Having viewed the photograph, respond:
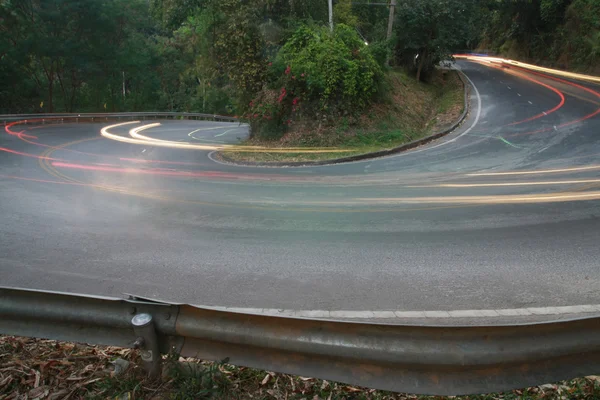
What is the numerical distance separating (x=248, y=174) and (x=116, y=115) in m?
34.6

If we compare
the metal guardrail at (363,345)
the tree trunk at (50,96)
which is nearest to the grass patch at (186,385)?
the metal guardrail at (363,345)

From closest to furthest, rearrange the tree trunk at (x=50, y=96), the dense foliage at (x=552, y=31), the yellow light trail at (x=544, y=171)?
the yellow light trail at (x=544, y=171) → the dense foliage at (x=552, y=31) → the tree trunk at (x=50, y=96)

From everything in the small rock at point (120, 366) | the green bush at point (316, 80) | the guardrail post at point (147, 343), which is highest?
the green bush at point (316, 80)

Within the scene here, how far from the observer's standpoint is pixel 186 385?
272cm

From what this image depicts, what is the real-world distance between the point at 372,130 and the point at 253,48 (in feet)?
24.0

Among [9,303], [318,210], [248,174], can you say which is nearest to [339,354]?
[9,303]

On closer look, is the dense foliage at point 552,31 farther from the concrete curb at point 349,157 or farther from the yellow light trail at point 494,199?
the yellow light trail at point 494,199

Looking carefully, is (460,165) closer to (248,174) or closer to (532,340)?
(248,174)

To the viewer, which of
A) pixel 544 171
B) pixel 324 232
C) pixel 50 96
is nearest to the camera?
pixel 324 232

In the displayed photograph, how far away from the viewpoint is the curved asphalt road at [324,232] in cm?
557

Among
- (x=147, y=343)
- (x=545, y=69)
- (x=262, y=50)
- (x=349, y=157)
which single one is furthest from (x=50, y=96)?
(x=147, y=343)

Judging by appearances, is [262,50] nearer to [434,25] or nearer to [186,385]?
[434,25]

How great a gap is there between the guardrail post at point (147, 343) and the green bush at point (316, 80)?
1908 cm

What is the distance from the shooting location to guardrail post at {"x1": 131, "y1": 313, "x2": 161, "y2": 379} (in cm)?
269
